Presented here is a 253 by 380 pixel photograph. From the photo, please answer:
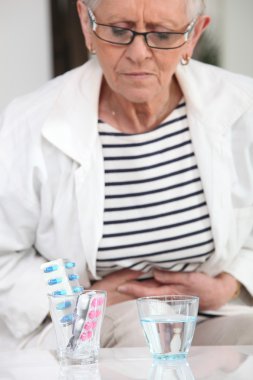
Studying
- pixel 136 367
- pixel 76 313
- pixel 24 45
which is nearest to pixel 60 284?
pixel 76 313

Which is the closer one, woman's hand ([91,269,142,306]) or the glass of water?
the glass of water

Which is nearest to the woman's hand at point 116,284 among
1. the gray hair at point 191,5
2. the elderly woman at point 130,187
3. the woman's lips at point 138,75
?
the elderly woman at point 130,187

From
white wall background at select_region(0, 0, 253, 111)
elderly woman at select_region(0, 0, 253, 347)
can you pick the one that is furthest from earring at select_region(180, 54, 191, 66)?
white wall background at select_region(0, 0, 253, 111)

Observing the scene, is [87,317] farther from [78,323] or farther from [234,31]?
[234,31]

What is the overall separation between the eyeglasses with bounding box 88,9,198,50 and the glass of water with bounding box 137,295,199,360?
724mm

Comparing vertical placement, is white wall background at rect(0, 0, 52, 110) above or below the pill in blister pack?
below


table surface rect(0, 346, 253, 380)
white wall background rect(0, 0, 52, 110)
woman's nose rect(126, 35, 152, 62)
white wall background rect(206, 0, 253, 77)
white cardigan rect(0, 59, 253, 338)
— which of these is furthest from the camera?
white wall background rect(206, 0, 253, 77)

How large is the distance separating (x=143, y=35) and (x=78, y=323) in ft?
2.50

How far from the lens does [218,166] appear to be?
1944 mm

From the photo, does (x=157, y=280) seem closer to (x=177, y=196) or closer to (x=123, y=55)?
(x=177, y=196)

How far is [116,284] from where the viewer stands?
77.7 inches

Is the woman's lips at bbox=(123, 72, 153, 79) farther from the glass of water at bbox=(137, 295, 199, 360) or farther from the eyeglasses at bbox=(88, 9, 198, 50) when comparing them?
the glass of water at bbox=(137, 295, 199, 360)

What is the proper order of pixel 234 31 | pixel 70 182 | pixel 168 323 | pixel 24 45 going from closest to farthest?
pixel 168 323 < pixel 70 182 < pixel 24 45 < pixel 234 31

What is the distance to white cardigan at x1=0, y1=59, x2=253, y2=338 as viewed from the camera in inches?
Answer: 75.3
